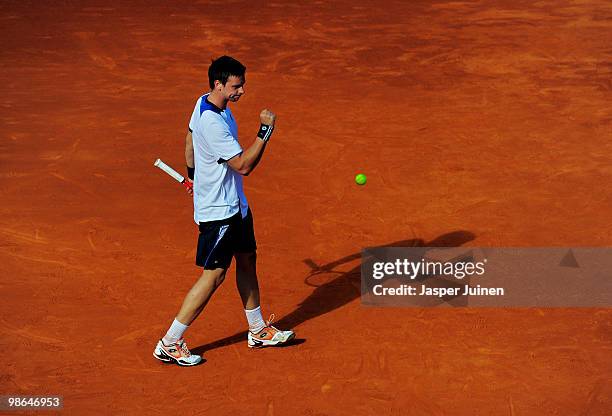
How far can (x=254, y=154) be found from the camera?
731cm

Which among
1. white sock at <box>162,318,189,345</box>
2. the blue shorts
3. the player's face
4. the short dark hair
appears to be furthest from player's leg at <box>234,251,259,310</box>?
the short dark hair

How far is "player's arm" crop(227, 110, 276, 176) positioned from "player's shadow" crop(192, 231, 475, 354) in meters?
1.65

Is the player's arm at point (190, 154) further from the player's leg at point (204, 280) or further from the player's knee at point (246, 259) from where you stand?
the player's knee at point (246, 259)

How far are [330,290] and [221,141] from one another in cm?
238

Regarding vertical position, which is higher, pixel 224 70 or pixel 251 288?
pixel 224 70

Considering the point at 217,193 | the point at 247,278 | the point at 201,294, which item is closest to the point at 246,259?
the point at 247,278

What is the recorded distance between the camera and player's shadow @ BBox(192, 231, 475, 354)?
8445mm

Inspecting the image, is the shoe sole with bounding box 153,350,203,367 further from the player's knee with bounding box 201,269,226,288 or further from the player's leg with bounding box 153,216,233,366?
the player's knee with bounding box 201,269,226,288

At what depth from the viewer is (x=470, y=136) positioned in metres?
12.8

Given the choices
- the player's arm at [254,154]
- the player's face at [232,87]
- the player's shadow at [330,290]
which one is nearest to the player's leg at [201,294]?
the player's shadow at [330,290]

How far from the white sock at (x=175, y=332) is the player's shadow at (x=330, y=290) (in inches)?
15.3

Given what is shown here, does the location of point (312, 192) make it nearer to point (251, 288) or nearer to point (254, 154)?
point (251, 288)

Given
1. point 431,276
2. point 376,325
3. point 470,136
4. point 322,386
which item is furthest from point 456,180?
point 322,386

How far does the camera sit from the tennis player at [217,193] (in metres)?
7.47
